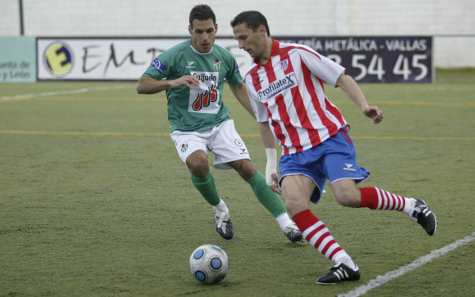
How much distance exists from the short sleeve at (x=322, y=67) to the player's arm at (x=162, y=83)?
1.14 m

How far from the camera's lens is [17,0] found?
29.9m

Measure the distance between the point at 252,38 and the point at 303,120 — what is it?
2.01 ft

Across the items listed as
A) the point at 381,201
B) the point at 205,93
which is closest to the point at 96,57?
the point at 205,93

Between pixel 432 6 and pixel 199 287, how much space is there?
23.0 meters

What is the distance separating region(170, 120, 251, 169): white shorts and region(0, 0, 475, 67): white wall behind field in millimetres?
19028

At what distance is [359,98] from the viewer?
5855 mm

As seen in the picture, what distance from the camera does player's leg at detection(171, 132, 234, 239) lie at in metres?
7.21

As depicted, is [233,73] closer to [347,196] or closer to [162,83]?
[162,83]

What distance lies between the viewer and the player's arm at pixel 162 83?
6.90 m

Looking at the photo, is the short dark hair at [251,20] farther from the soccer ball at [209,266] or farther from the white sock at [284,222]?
the white sock at [284,222]

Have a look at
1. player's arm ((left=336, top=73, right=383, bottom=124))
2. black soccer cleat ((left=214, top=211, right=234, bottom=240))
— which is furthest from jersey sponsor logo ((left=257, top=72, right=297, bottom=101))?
black soccer cleat ((left=214, top=211, right=234, bottom=240))

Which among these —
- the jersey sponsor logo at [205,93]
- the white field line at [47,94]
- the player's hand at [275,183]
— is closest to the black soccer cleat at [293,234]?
the player's hand at [275,183]

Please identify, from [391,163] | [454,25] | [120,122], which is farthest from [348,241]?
[454,25]

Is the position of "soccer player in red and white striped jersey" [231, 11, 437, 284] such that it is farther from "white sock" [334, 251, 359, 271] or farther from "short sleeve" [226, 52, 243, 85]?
"short sleeve" [226, 52, 243, 85]
